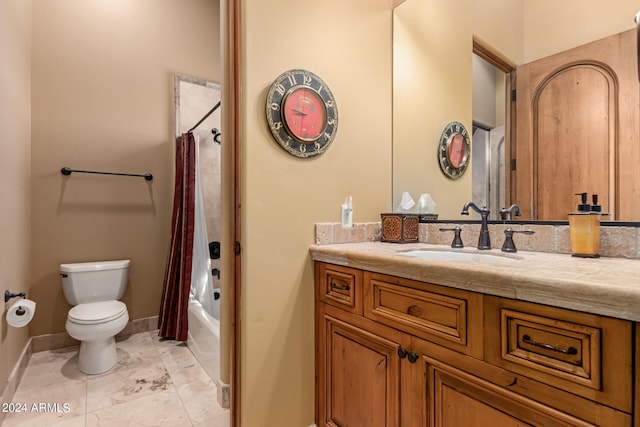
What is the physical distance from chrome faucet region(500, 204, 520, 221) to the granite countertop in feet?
0.73

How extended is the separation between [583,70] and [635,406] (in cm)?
122

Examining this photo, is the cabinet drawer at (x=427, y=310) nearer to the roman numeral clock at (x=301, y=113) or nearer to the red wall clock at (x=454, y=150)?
the roman numeral clock at (x=301, y=113)

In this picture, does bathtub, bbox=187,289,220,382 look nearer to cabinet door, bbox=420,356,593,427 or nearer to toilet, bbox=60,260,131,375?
toilet, bbox=60,260,131,375

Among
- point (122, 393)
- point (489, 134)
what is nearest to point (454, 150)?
point (489, 134)

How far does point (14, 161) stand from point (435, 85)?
2.63 metres

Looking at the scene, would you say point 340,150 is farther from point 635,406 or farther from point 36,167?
point 36,167

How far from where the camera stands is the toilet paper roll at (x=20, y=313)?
1702mm

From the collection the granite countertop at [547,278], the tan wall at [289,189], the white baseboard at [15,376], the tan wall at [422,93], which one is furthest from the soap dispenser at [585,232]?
the white baseboard at [15,376]

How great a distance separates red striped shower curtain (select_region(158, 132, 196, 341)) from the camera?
247cm

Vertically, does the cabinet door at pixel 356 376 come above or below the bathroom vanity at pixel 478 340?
below

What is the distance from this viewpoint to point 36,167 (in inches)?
94.7

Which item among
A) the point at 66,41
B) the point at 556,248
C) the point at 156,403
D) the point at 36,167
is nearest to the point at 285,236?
the point at 556,248

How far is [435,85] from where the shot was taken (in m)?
1.83

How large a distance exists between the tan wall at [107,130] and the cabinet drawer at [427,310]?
96.4 inches
